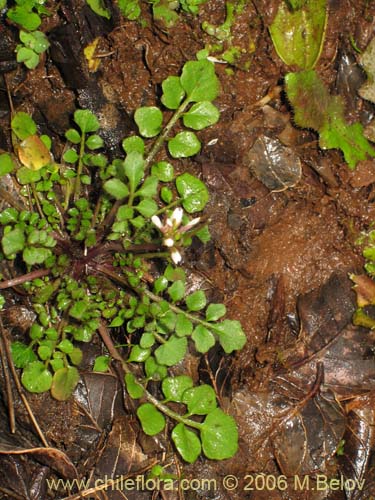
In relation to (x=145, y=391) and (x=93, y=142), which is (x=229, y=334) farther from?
(x=93, y=142)

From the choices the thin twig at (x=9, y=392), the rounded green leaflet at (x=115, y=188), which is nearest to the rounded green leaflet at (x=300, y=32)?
the rounded green leaflet at (x=115, y=188)

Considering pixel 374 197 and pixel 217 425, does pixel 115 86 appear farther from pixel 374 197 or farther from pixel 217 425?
pixel 217 425

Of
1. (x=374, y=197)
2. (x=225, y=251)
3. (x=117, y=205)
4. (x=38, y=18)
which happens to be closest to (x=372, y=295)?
(x=374, y=197)

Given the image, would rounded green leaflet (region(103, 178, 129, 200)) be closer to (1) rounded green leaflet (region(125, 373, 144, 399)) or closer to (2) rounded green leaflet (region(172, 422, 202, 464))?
(1) rounded green leaflet (region(125, 373, 144, 399))

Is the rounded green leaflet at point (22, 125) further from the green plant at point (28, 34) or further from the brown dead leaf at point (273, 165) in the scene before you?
the brown dead leaf at point (273, 165)

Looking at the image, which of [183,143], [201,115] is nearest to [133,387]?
[183,143]

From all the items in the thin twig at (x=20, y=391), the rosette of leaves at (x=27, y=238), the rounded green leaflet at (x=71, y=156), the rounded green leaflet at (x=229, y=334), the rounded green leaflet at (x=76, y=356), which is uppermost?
the rounded green leaflet at (x=71, y=156)
